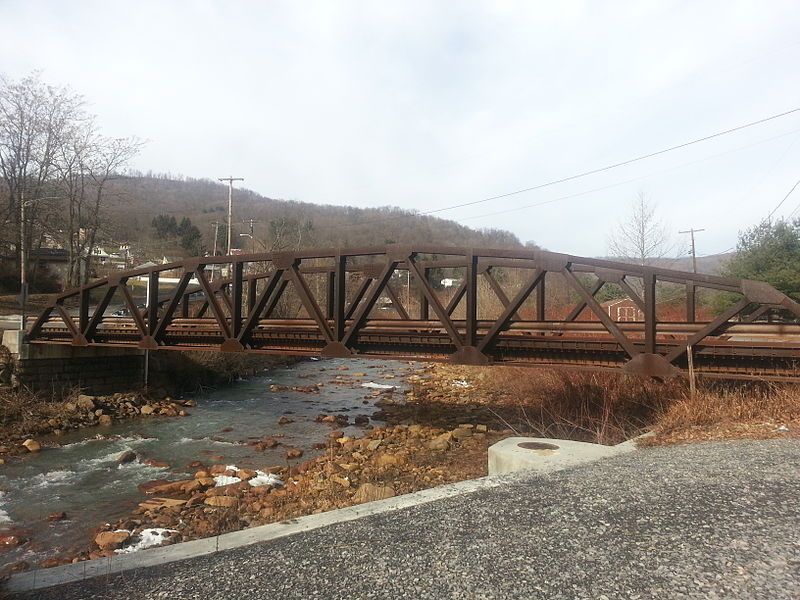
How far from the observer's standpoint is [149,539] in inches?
285

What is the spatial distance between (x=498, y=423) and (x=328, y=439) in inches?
169

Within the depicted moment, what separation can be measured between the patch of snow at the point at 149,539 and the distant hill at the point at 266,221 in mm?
37851

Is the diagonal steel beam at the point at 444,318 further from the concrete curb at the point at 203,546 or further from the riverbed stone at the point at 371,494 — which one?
the concrete curb at the point at 203,546

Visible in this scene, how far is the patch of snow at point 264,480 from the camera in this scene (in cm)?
969

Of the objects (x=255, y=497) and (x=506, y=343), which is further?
(x=506, y=343)

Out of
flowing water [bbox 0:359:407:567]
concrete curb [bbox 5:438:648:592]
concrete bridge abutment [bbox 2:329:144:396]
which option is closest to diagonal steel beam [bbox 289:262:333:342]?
flowing water [bbox 0:359:407:567]

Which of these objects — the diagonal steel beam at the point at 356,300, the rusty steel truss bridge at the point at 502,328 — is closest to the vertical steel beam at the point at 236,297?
the rusty steel truss bridge at the point at 502,328

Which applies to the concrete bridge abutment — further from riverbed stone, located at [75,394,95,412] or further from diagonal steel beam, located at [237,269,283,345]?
diagonal steel beam, located at [237,269,283,345]

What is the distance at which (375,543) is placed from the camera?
4.28 meters

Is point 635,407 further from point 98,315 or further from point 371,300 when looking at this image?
point 98,315

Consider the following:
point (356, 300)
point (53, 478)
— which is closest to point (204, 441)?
point (53, 478)

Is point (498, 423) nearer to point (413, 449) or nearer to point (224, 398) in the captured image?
point (413, 449)

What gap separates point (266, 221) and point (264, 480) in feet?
231

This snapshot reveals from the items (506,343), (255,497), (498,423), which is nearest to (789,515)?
(506,343)
